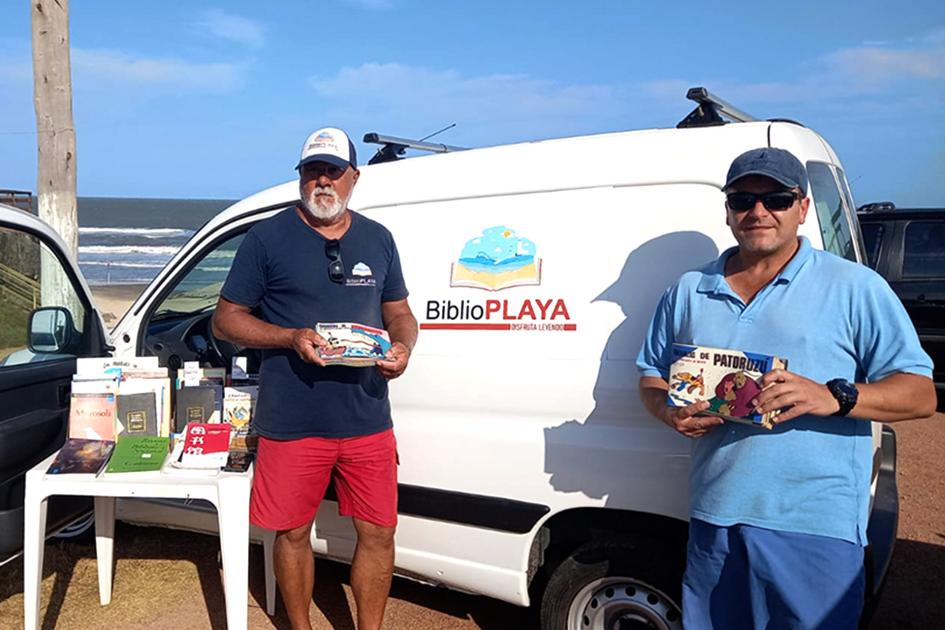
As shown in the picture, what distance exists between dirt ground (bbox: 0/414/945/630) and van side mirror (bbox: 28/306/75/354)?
4.00 ft

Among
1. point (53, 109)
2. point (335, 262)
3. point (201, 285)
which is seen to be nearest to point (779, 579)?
point (335, 262)

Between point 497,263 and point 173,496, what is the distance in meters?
1.53

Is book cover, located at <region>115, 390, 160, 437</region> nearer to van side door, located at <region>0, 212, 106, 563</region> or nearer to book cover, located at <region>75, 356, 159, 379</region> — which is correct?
book cover, located at <region>75, 356, 159, 379</region>

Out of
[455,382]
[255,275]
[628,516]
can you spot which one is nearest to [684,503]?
[628,516]

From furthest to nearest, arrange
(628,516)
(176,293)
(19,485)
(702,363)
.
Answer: (176,293), (19,485), (628,516), (702,363)

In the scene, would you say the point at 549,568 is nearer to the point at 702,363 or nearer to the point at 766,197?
the point at 702,363

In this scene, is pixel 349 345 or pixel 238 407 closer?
pixel 349 345

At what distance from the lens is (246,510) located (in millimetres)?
2984

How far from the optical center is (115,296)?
1756cm

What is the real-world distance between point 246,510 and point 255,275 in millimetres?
904

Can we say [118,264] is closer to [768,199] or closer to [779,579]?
Answer: [768,199]

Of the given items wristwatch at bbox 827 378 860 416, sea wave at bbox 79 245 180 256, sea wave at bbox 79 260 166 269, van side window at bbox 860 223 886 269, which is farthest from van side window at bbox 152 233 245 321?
sea wave at bbox 79 245 180 256

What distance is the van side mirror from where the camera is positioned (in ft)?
11.8

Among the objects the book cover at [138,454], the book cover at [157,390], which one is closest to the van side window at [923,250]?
the book cover at [157,390]
